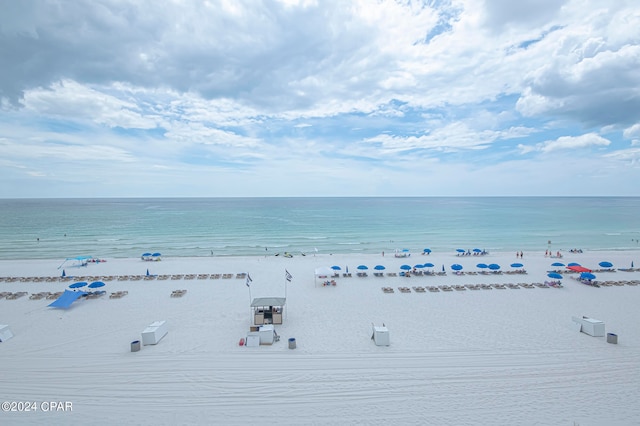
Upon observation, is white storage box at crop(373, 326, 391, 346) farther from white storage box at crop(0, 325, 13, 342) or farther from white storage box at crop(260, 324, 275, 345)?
white storage box at crop(0, 325, 13, 342)

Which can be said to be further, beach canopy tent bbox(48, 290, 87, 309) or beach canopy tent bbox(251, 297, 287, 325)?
beach canopy tent bbox(48, 290, 87, 309)

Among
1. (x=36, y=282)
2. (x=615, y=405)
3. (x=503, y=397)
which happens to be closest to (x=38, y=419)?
(x=503, y=397)

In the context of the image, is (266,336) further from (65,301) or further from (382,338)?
(65,301)

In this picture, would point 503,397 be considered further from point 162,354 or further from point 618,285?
point 618,285

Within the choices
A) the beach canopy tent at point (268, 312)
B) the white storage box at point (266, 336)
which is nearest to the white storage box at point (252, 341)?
the white storage box at point (266, 336)

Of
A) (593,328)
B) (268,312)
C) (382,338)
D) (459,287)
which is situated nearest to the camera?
(382,338)

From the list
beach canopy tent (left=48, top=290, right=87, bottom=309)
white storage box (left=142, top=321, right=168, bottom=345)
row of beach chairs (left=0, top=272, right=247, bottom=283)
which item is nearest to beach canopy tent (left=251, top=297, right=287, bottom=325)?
white storage box (left=142, top=321, right=168, bottom=345)

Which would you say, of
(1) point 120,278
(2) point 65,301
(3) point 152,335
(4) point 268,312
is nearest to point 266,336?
(4) point 268,312

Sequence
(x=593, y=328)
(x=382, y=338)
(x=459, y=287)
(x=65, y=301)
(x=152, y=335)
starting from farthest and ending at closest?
(x=459, y=287), (x=65, y=301), (x=593, y=328), (x=152, y=335), (x=382, y=338)

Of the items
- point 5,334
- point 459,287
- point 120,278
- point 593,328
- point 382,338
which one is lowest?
point 5,334
